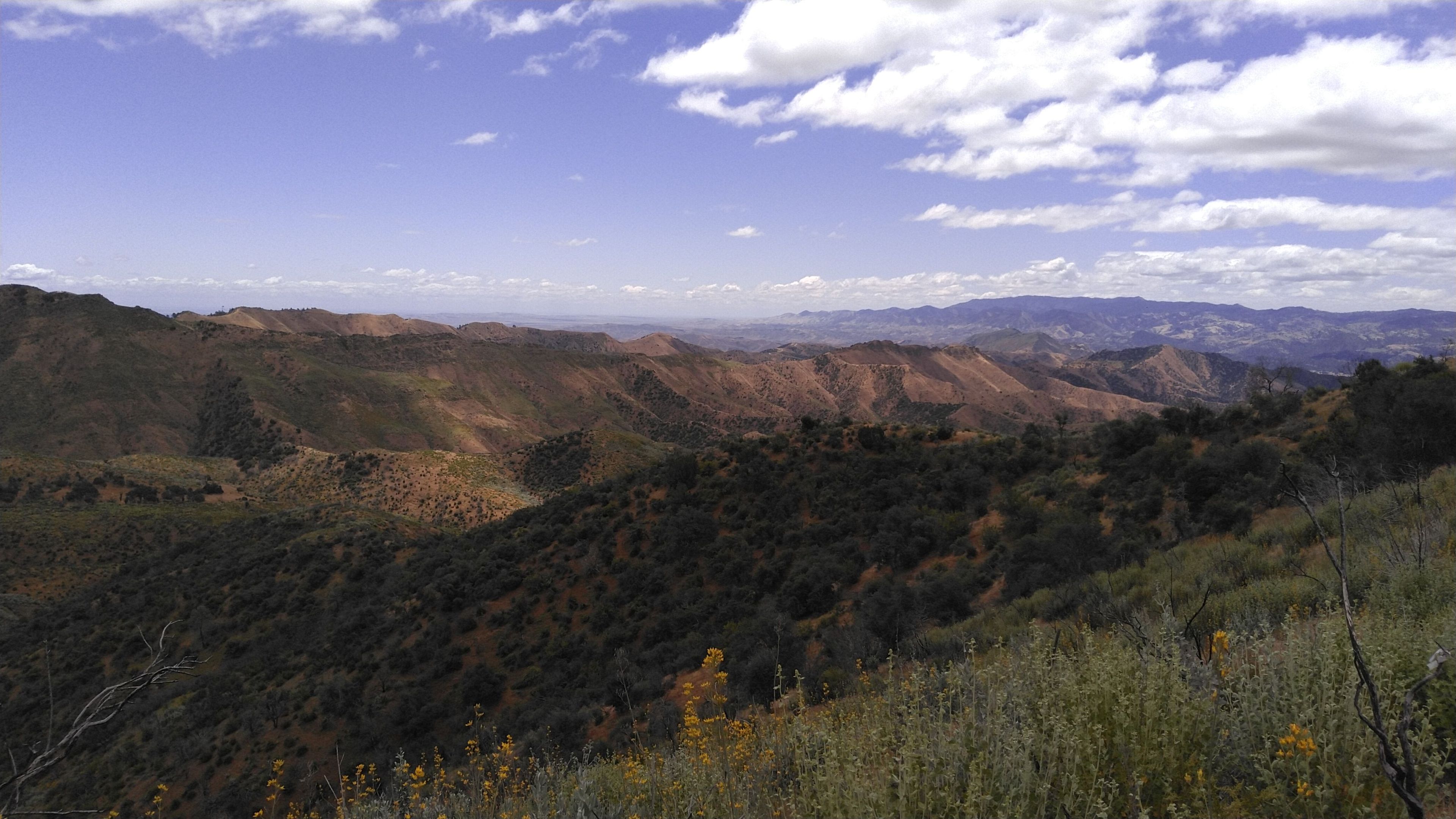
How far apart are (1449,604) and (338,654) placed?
2757 centimetres

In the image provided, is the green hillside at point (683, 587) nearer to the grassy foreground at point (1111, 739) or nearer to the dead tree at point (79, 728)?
the grassy foreground at point (1111, 739)

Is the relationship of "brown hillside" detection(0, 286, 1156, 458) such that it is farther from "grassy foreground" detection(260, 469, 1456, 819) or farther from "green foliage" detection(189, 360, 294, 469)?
"grassy foreground" detection(260, 469, 1456, 819)

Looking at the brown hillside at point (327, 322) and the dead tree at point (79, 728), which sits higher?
the brown hillside at point (327, 322)

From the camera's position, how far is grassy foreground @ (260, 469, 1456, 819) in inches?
140

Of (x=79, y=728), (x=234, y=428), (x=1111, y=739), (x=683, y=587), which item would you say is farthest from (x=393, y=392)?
(x=1111, y=739)

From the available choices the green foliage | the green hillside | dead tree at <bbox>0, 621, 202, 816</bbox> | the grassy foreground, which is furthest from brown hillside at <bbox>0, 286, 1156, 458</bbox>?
dead tree at <bbox>0, 621, 202, 816</bbox>

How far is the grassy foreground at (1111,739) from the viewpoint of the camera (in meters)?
3.56

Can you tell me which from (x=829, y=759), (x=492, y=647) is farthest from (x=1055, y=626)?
(x=492, y=647)

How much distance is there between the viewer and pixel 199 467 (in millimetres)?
61625

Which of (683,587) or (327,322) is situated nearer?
(683,587)

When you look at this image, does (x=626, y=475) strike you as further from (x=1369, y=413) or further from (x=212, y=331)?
(x=212, y=331)

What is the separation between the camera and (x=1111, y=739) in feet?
13.6

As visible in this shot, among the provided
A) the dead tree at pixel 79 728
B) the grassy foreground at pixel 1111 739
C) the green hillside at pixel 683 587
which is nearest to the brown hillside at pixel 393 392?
the green hillside at pixel 683 587

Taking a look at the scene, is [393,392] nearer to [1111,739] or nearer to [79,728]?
[79,728]
